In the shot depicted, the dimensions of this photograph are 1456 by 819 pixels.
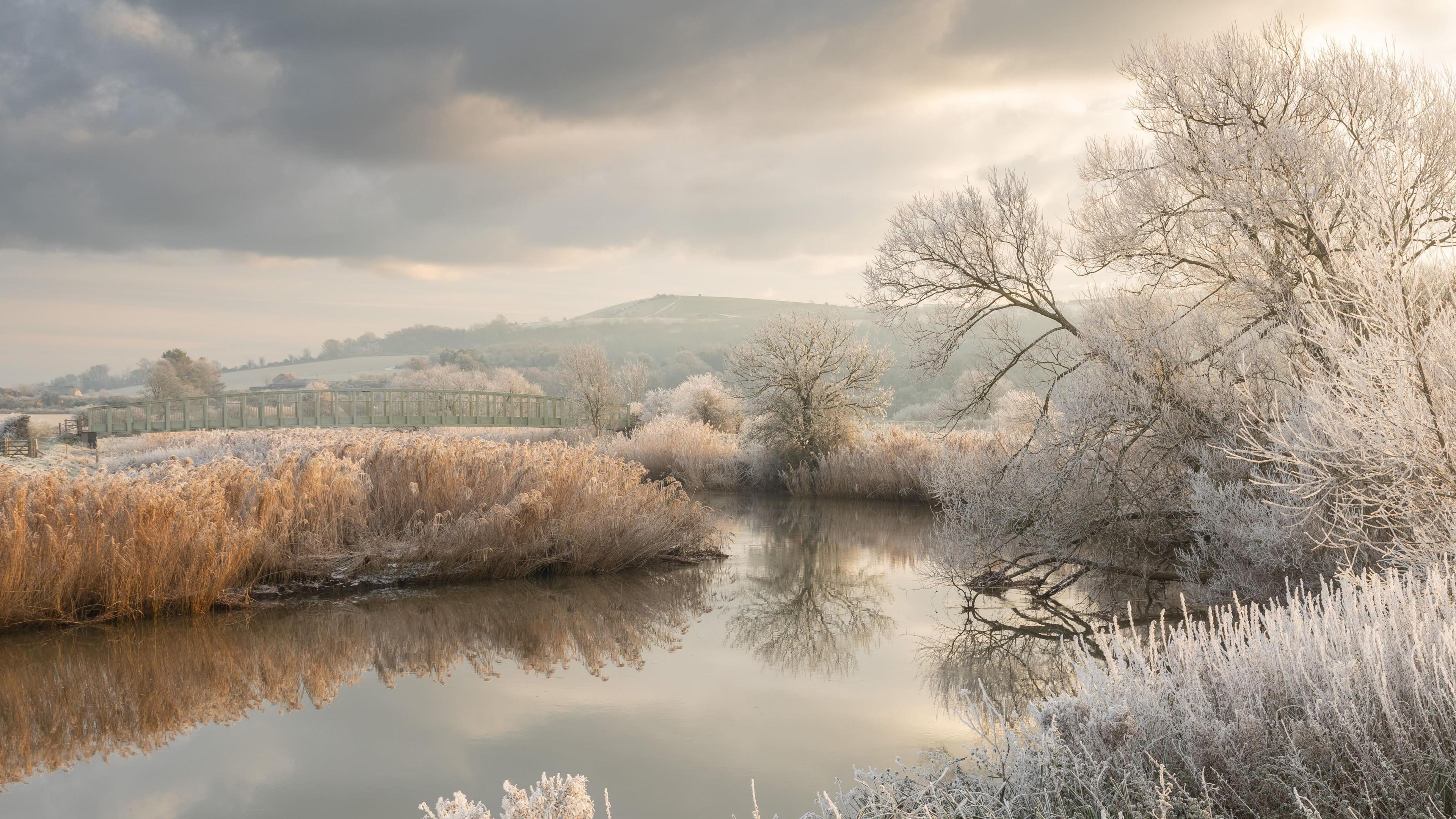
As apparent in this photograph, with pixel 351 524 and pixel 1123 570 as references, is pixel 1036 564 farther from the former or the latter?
pixel 351 524

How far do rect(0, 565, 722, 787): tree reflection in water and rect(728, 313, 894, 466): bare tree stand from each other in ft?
27.9

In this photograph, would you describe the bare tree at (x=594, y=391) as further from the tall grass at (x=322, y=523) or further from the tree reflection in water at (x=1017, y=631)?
the tree reflection in water at (x=1017, y=631)

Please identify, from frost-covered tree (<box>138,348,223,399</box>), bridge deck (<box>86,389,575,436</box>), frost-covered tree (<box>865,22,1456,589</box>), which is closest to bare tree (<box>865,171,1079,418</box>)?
frost-covered tree (<box>865,22,1456,589</box>)

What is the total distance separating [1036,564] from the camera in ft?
24.5

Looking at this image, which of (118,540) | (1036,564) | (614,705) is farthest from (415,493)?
(1036,564)

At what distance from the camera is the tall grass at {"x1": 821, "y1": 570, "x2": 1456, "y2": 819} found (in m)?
2.47

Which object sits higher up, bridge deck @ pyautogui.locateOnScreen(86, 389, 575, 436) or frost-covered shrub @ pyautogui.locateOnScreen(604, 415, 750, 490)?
bridge deck @ pyautogui.locateOnScreen(86, 389, 575, 436)

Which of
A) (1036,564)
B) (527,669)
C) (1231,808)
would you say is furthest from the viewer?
(1036,564)

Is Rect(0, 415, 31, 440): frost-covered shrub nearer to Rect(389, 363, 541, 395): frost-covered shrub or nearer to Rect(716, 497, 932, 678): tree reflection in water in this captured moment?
Rect(716, 497, 932, 678): tree reflection in water

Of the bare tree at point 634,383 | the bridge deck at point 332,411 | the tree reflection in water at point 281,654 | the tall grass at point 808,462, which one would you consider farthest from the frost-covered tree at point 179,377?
the tree reflection in water at point 281,654

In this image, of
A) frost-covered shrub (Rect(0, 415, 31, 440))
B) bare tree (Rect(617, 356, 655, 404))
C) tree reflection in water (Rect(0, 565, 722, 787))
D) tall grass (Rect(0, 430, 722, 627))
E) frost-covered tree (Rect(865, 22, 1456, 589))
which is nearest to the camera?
tree reflection in water (Rect(0, 565, 722, 787))

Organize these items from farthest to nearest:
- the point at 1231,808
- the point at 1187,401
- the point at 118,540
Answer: the point at 1187,401
the point at 118,540
the point at 1231,808

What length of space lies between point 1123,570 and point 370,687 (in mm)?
5774

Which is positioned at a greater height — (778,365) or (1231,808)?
(778,365)
